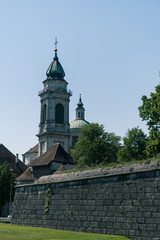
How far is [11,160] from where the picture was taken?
6291cm

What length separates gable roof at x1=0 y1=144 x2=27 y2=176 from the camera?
6114 cm

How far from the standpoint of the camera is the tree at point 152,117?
33750 mm

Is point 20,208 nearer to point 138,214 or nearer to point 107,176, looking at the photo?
point 107,176

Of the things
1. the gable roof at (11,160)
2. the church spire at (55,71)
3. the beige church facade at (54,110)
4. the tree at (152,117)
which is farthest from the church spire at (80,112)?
the tree at (152,117)

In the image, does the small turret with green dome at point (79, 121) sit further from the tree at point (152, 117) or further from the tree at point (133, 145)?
the tree at point (152, 117)

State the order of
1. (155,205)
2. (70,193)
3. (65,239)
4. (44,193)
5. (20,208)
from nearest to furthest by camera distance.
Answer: (65,239), (155,205), (70,193), (44,193), (20,208)

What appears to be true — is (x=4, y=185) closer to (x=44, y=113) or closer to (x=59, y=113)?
(x=59, y=113)

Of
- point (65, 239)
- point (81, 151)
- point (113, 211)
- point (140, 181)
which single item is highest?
point (81, 151)

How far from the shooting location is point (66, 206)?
20.6 m

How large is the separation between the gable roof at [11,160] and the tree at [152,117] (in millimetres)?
31570

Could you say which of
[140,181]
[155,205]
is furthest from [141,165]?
[155,205]

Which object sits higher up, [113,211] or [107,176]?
[107,176]

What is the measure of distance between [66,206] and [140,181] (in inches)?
234

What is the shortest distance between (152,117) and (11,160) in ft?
115
